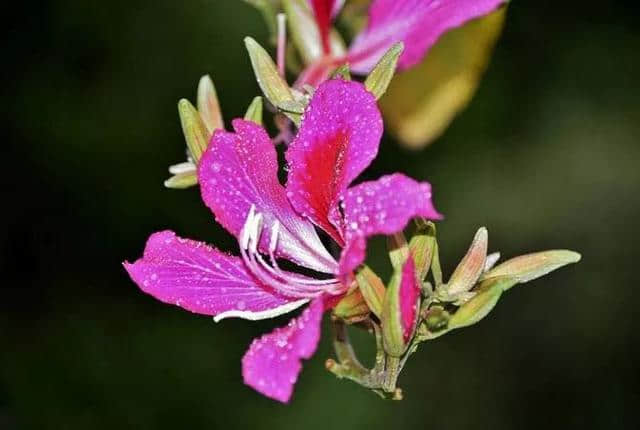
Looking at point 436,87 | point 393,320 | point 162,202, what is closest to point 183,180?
point 393,320

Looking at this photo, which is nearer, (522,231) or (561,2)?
(561,2)

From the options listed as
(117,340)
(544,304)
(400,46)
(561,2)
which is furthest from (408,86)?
(544,304)

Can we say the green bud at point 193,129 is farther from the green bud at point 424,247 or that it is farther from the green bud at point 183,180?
the green bud at point 424,247

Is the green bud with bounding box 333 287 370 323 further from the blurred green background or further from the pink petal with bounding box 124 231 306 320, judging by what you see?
the blurred green background

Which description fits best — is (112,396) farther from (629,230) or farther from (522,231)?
A: (629,230)

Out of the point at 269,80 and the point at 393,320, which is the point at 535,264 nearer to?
the point at 393,320

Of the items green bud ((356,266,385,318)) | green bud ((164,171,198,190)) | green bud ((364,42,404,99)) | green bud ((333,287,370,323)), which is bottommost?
green bud ((333,287,370,323))

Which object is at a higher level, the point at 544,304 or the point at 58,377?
the point at 58,377

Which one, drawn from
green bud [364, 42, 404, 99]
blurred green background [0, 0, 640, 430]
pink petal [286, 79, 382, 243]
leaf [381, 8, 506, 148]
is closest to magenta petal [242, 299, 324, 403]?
pink petal [286, 79, 382, 243]

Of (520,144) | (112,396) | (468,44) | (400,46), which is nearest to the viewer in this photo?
(400,46)
